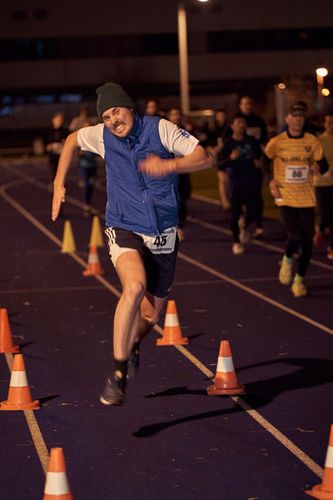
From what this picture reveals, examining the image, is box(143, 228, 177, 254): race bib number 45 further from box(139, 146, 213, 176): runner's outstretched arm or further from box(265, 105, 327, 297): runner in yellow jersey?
box(265, 105, 327, 297): runner in yellow jersey

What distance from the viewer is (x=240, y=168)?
63.0 ft

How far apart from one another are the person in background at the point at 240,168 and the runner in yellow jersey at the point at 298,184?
4529 millimetres

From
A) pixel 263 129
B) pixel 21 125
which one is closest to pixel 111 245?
pixel 263 129

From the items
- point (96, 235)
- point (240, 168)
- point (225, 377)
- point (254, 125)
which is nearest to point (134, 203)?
point (225, 377)

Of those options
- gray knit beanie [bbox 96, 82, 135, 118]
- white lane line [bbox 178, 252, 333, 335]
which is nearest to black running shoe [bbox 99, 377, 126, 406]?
gray knit beanie [bbox 96, 82, 135, 118]

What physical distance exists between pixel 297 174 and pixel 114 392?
6413mm

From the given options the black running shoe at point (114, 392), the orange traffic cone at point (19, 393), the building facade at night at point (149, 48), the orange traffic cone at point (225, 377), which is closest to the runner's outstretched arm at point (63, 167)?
the orange traffic cone at point (19, 393)

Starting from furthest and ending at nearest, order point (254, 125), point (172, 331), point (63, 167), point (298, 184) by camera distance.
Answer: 1. point (254, 125)
2. point (298, 184)
3. point (172, 331)
4. point (63, 167)

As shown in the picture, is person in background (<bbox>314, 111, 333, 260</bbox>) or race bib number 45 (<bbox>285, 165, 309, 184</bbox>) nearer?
race bib number 45 (<bbox>285, 165, 309, 184</bbox>)

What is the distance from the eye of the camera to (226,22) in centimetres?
8462

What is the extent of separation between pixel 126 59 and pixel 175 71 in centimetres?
327

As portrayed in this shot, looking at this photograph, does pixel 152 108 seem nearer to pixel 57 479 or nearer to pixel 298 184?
pixel 298 184

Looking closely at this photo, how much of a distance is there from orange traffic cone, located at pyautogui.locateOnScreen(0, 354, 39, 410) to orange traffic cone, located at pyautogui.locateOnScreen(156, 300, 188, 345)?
108 inches

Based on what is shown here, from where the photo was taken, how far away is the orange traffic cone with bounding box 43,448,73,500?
6.11 meters
